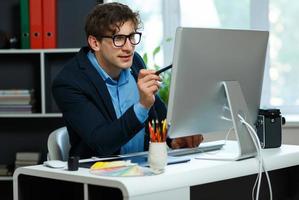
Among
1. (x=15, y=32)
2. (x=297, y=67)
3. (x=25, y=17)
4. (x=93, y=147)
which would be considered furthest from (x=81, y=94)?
(x=297, y=67)

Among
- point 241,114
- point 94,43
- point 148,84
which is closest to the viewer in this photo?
point 148,84

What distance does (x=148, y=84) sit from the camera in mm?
1928

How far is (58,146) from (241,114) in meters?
0.70

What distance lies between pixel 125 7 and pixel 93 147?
0.55m

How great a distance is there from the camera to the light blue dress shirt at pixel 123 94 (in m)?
2.26

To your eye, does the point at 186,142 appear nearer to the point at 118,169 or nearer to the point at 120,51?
the point at 120,51

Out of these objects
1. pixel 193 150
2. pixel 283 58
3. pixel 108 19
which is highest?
pixel 108 19

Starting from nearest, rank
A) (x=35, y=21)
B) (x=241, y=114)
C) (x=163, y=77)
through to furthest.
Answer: (x=241, y=114) < (x=35, y=21) < (x=163, y=77)

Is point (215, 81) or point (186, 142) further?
point (186, 142)

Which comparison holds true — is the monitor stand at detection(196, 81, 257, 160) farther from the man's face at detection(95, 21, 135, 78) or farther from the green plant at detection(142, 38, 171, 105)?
the green plant at detection(142, 38, 171, 105)

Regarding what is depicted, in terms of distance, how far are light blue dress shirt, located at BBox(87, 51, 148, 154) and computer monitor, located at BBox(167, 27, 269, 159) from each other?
1.09 feet

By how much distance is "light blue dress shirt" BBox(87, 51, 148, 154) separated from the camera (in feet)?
7.42

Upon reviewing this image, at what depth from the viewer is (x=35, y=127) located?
391cm

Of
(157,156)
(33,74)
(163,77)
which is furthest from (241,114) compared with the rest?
(33,74)
